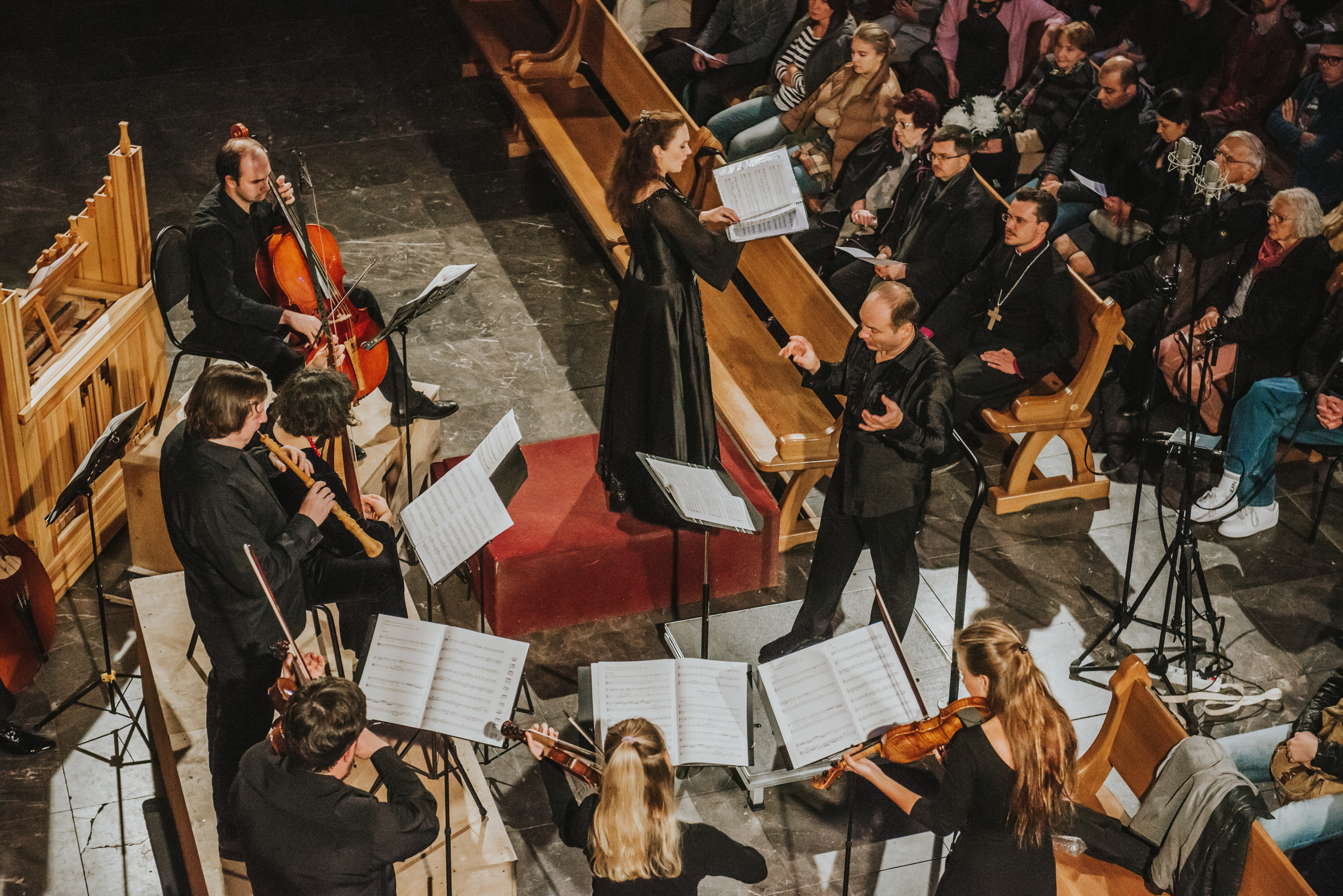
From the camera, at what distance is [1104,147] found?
6289mm

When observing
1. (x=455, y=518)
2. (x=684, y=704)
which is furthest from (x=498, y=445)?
(x=684, y=704)

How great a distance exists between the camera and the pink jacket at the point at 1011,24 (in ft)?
23.0

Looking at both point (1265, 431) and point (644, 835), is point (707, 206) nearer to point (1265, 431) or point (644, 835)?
point (1265, 431)

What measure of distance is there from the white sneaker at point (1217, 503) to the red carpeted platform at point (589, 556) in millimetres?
1726

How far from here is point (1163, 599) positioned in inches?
208

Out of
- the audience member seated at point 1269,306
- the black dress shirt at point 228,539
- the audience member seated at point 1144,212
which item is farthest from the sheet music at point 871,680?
the audience member seated at point 1144,212

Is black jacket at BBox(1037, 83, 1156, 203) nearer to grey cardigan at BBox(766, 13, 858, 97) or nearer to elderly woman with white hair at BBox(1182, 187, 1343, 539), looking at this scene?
elderly woman with white hair at BBox(1182, 187, 1343, 539)

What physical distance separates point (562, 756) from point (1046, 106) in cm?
444

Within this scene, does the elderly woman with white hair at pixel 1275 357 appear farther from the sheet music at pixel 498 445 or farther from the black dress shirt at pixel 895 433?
the sheet music at pixel 498 445

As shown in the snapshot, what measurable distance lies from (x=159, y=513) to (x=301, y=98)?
4119 mm

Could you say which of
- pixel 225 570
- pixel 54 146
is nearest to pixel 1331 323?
pixel 225 570

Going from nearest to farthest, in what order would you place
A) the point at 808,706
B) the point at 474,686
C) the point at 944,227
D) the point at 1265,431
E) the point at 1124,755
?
1. the point at 474,686
2. the point at 808,706
3. the point at 1124,755
4. the point at 1265,431
5. the point at 944,227

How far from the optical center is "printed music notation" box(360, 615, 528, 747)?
11.4 feet

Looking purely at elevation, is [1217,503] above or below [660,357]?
below
